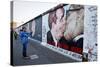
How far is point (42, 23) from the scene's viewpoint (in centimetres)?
202

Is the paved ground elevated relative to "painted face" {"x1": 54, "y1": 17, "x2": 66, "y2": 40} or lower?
lower

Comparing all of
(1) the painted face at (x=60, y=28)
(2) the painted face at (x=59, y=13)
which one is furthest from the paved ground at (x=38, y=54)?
(2) the painted face at (x=59, y=13)

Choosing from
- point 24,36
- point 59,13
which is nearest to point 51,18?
point 59,13

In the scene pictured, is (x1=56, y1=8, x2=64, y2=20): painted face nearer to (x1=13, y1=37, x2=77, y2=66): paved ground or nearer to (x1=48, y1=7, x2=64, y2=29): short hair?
(x1=48, y1=7, x2=64, y2=29): short hair

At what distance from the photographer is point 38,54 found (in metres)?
2.00

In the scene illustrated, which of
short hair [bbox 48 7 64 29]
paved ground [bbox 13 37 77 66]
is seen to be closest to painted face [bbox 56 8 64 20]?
short hair [bbox 48 7 64 29]

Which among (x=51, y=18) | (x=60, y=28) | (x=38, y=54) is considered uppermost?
(x=51, y=18)

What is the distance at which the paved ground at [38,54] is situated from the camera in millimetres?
1921

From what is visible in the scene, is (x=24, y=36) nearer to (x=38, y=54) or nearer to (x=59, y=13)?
(x=38, y=54)

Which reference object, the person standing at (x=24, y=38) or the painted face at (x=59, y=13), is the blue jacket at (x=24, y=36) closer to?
the person standing at (x=24, y=38)

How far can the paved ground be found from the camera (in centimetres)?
192

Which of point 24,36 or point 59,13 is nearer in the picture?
point 24,36
